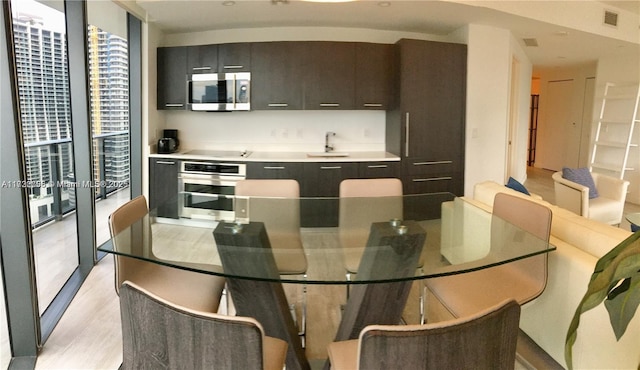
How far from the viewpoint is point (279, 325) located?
189 centimetres

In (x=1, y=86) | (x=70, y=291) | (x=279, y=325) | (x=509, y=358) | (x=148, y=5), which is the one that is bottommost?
(x=70, y=291)

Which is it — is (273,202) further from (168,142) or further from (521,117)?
(521,117)

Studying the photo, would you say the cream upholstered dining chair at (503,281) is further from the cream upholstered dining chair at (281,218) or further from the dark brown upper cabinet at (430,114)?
the dark brown upper cabinet at (430,114)

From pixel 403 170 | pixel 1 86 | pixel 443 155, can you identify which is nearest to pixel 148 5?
pixel 1 86

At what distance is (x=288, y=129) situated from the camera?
5.22m

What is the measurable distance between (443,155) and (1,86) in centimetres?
406

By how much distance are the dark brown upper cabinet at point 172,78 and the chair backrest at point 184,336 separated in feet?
13.7

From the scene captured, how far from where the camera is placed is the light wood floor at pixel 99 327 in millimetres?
2254

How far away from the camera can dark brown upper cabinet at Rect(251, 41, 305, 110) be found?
473 centimetres

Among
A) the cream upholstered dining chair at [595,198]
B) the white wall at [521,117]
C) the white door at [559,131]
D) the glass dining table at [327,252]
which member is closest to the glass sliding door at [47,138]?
the glass dining table at [327,252]

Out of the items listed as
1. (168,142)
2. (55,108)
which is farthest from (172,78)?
(55,108)

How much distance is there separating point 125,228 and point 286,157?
2855mm

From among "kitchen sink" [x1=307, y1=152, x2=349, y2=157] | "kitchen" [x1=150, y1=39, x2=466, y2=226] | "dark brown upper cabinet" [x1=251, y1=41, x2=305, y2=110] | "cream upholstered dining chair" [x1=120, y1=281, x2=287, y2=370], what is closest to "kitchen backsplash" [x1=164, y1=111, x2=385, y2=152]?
"kitchen sink" [x1=307, y1=152, x2=349, y2=157]

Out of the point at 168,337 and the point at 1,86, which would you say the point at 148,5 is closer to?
the point at 1,86
